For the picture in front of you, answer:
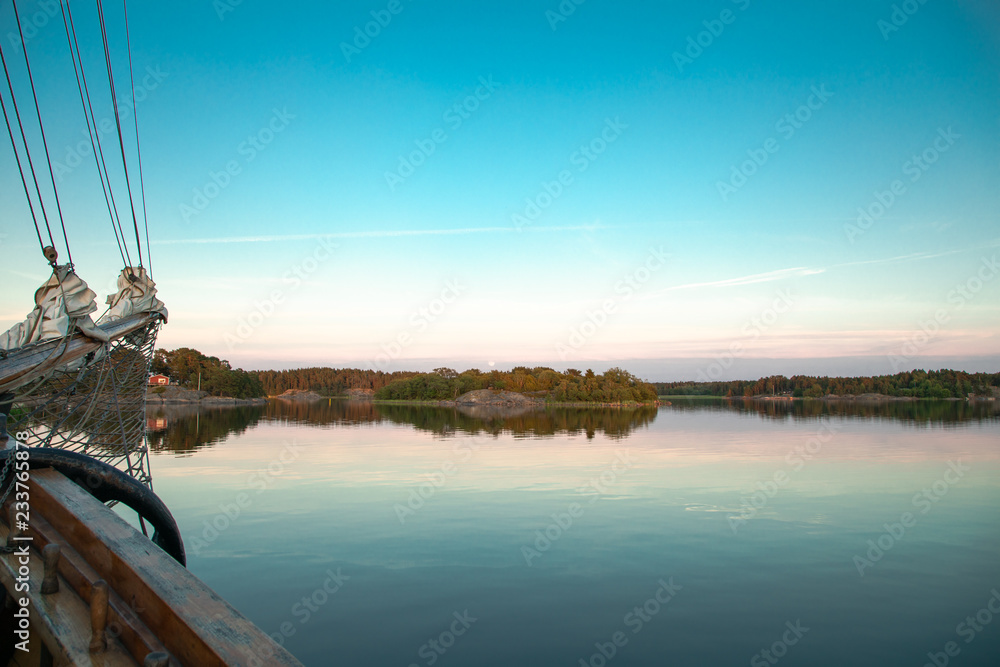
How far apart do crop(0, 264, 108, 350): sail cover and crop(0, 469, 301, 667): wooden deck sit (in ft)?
8.49

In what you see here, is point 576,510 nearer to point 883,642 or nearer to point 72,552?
point 883,642

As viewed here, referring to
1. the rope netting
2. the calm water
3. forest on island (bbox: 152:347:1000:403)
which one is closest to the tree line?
forest on island (bbox: 152:347:1000:403)

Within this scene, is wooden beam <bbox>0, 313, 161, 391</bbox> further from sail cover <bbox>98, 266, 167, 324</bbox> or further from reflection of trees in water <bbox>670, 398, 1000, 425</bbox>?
reflection of trees in water <bbox>670, 398, 1000, 425</bbox>

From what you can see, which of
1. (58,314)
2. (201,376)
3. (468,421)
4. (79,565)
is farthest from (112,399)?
(201,376)

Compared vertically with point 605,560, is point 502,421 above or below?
below

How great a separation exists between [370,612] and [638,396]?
102 metres

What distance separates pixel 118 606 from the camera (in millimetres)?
2492

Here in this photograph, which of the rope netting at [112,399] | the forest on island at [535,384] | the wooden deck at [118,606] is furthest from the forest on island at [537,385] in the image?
the wooden deck at [118,606]

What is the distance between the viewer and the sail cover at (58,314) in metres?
5.14

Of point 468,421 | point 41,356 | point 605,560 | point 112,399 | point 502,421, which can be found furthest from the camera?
point 468,421

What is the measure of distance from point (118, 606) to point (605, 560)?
735 centimetres

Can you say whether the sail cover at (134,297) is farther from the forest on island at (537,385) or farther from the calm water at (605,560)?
the forest on island at (537,385)

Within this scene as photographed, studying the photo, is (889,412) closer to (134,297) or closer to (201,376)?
(134,297)

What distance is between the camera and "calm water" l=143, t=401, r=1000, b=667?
6.17 meters
